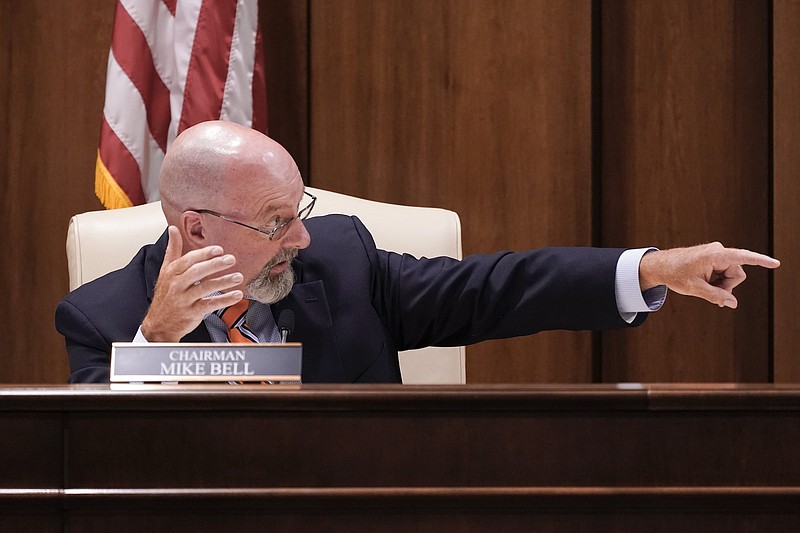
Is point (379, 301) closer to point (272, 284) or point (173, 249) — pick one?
point (272, 284)

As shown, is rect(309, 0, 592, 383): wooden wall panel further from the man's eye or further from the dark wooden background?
the man's eye

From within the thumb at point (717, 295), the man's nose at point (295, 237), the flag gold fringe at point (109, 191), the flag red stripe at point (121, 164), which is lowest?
the thumb at point (717, 295)

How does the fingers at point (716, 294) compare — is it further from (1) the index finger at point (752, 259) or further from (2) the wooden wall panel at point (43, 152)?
(2) the wooden wall panel at point (43, 152)

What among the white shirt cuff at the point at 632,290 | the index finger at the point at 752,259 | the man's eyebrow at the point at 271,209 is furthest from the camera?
the man's eyebrow at the point at 271,209

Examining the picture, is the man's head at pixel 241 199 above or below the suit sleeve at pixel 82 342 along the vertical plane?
above

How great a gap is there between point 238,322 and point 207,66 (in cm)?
124

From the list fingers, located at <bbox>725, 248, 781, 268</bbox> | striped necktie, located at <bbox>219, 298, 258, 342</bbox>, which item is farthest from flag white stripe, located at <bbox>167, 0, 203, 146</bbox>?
fingers, located at <bbox>725, 248, 781, 268</bbox>

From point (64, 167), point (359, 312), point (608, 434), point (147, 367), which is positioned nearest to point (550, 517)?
point (608, 434)

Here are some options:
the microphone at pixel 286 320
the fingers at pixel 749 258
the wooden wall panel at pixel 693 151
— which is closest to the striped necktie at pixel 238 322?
the microphone at pixel 286 320

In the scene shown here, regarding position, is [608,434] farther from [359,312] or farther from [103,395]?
[359,312]

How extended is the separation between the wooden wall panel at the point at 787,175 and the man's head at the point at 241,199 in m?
1.90

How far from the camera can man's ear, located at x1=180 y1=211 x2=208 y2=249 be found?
6.47 feet

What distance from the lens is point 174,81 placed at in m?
3.01

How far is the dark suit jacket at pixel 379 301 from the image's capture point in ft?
6.31
